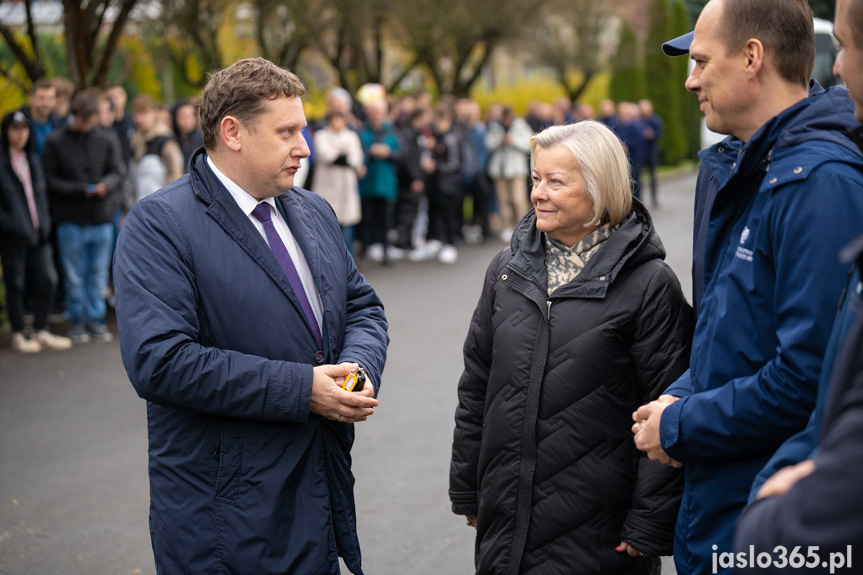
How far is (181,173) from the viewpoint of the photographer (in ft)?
33.7

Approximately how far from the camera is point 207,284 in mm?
2865

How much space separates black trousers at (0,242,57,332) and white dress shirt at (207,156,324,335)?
21.8 feet

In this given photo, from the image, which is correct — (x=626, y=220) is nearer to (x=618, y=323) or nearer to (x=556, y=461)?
(x=618, y=323)

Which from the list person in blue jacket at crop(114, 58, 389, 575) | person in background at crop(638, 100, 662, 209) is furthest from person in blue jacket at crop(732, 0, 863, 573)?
person in background at crop(638, 100, 662, 209)

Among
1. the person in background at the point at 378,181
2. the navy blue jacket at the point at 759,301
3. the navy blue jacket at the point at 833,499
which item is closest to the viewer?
the navy blue jacket at the point at 833,499

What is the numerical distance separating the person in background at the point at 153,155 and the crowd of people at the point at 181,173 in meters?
0.01

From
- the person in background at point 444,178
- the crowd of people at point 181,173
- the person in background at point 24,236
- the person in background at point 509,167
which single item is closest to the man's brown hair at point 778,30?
the crowd of people at point 181,173

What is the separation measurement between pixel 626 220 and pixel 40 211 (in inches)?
289

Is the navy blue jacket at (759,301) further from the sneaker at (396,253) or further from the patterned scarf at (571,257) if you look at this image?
the sneaker at (396,253)

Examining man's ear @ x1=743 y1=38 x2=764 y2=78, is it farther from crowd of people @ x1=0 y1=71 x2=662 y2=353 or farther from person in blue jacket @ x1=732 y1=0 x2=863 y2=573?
crowd of people @ x1=0 y1=71 x2=662 y2=353

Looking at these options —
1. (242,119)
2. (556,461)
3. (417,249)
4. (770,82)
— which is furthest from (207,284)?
(417,249)

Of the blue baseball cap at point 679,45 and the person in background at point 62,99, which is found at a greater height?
the blue baseball cap at point 679,45

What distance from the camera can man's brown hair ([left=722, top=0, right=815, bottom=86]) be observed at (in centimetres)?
241

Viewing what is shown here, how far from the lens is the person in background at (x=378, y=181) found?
13.8 metres
